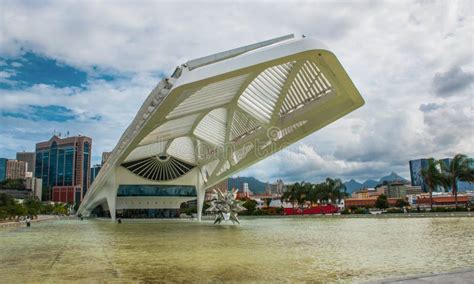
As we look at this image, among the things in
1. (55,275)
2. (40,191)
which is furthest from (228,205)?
(40,191)

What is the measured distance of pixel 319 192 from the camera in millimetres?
58625

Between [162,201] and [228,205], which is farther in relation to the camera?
[162,201]

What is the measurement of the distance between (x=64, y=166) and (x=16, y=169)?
3777 cm

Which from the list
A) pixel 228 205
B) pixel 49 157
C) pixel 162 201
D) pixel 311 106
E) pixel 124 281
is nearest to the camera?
pixel 124 281

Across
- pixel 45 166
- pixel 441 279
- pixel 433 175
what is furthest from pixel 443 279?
pixel 45 166

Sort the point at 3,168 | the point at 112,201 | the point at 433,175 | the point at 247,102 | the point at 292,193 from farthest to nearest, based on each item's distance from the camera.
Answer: the point at 3,168 → the point at 292,193 → the point at 112,201 → the point at 433,175 → the point at 247,102

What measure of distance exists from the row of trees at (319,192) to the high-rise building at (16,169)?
119788 mm

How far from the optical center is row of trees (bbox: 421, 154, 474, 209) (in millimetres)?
41094

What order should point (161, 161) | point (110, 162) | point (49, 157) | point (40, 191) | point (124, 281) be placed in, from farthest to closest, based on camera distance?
point (49, 157) → point (40, 191) → point (161, 161) → point (110, 162) → point (124, 281)

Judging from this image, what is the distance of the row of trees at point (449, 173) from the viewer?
4109cm

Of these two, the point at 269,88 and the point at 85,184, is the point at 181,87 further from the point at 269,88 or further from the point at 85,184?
the point at 85,184

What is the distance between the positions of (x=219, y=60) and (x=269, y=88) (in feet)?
23.0

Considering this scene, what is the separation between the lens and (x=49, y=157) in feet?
406

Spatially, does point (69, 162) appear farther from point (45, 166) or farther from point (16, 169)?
point (16, 169)
